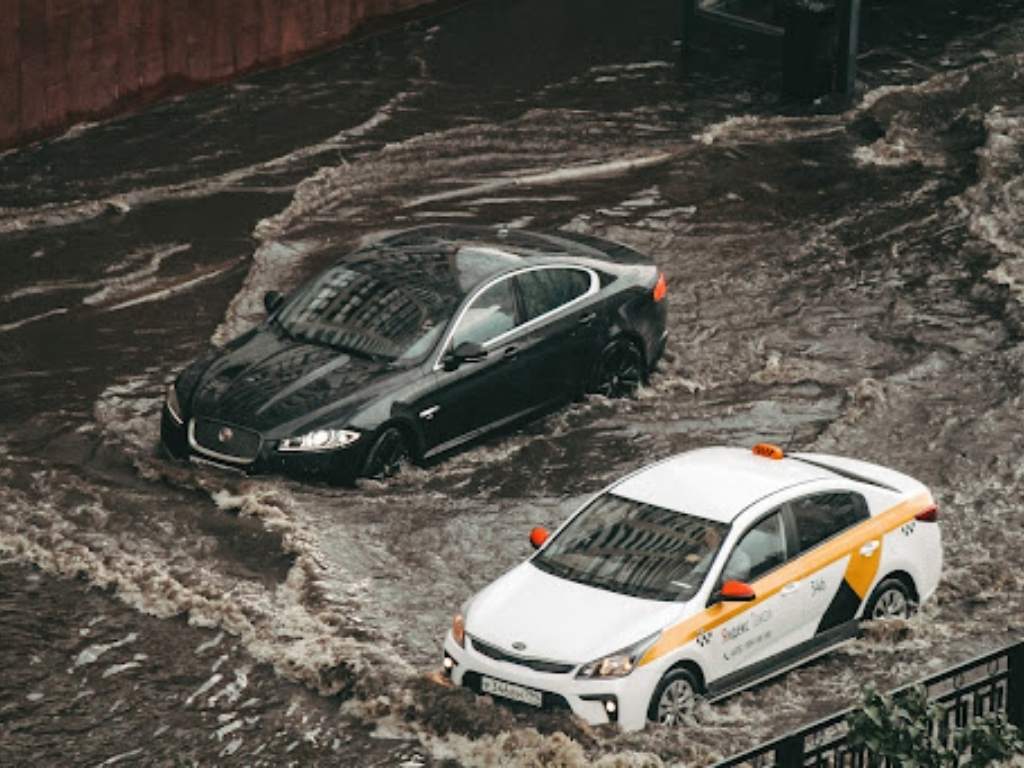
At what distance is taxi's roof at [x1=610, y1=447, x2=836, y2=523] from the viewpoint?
45.7ft

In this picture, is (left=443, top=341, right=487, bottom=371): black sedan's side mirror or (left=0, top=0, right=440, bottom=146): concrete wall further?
(left=0, top=0, right=440, bottom=146): concrete wall

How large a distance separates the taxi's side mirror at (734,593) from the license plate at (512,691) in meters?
1.20

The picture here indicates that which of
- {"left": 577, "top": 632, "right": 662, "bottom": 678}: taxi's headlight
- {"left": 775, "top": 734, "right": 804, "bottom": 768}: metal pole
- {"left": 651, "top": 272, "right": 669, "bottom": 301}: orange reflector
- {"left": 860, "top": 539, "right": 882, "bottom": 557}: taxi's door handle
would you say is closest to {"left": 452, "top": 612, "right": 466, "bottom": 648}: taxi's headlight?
{"left": 577, "top": 632, "right": 662, "bottom": 678}: taxi's headlight

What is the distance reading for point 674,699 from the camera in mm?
13094

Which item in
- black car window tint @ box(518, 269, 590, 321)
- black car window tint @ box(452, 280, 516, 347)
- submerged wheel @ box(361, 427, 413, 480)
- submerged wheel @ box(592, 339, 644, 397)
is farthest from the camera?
submerged wheel @ box(592, 339, 644, 397)

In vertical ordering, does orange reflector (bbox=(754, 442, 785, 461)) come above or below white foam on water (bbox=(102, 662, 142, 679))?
above

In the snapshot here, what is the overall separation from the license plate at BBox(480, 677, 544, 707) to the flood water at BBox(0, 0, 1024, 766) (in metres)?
0.17

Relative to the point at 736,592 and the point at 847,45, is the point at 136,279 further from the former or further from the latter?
the point at 736,592

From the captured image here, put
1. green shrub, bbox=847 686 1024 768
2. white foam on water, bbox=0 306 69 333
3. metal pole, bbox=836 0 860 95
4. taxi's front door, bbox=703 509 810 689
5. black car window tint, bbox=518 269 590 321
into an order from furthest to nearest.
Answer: metal pole, bbox=836 0 860 95 → white foam on water, bbox=0 306 69 333 → black car window tint, bbox=518 269 590 321 → taxi's front door, bbox=703 509 810 689 → green shrub, bbox=847 686 1024 768

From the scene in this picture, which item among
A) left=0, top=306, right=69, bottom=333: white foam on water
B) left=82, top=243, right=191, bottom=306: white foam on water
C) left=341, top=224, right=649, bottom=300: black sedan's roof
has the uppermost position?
left=341, top=224, right=649, bottom=300: black sedan's roof

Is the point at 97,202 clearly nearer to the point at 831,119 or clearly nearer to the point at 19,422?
the point at 19,422

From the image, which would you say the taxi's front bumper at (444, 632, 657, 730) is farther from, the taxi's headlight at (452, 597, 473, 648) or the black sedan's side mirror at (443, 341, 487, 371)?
the black sedan's side mirror at (443, 341, 487, 371)

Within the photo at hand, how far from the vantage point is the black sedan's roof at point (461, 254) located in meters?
17.9

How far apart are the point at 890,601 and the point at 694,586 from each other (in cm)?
169
